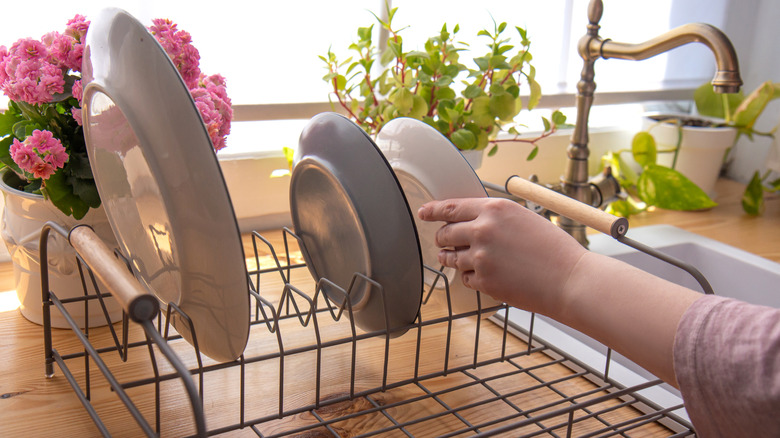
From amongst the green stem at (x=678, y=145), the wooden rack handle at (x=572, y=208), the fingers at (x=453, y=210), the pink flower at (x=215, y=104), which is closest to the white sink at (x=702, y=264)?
the green stem at (x=678, y=145)

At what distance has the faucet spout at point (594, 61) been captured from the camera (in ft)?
2.72

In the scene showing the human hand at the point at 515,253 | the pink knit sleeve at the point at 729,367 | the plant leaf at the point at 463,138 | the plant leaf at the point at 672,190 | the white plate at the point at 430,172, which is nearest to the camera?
the pink knit sleeve at the point at 729,367

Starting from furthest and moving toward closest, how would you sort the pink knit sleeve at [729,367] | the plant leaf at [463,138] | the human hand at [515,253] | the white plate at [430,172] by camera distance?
1. the plant leaf at [463,138]
2. the white plate at [430,172]
3. the human hand at [515,253]
4. the pink knit sleeve at [729,367]

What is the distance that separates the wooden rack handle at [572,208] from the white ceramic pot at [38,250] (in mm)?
465

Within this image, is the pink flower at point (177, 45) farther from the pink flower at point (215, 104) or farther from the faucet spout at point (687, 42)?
the faucet spout at point (687, 42)

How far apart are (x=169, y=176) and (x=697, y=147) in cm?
118

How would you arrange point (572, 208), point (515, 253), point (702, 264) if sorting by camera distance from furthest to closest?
point (702, 264), point (572, 208), point (515, 253)

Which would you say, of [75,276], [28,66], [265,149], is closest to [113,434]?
[75,276]

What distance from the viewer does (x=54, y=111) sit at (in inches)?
27.9

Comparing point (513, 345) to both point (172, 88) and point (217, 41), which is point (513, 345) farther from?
point (217, 41)

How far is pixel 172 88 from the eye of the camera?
1.48ft

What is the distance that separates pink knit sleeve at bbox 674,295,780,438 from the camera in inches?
15.5

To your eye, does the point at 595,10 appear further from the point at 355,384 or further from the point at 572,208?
the point at 355,384

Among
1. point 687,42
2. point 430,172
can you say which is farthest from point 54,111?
point 687,42
